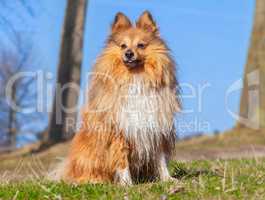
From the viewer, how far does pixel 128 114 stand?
6.86 meters

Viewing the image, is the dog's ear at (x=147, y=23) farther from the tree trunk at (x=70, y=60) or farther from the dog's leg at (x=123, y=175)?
the tree trunk at (x=70, y=60)

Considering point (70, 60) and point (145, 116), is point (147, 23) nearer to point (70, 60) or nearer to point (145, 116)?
point (145, 116)

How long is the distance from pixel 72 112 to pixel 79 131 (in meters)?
10.1

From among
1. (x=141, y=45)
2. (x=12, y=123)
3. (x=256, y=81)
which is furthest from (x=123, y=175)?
(x=12, y=123)

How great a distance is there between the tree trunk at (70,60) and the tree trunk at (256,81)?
17.2ft

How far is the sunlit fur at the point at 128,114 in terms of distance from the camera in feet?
22.4

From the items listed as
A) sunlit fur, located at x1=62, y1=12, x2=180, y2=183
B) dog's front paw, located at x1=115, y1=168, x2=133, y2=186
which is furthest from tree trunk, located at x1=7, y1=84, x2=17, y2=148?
dog's front paw, located at x1=115, y1=168, x2=133, y2=186

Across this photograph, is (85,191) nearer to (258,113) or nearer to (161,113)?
(161,113)

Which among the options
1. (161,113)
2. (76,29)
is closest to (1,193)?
(161,113)

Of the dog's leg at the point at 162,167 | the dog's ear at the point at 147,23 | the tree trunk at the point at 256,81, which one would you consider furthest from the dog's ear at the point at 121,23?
the tree trunk at the point at 256,81

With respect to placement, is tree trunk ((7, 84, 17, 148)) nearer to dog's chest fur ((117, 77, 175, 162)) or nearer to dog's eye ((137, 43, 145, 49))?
dog's eye ((137, 43, 145, 49))

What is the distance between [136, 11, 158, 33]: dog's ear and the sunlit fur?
0.63 ft

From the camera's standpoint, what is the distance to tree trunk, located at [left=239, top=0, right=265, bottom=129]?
1778cm

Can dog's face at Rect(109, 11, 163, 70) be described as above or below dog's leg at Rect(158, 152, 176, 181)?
above
